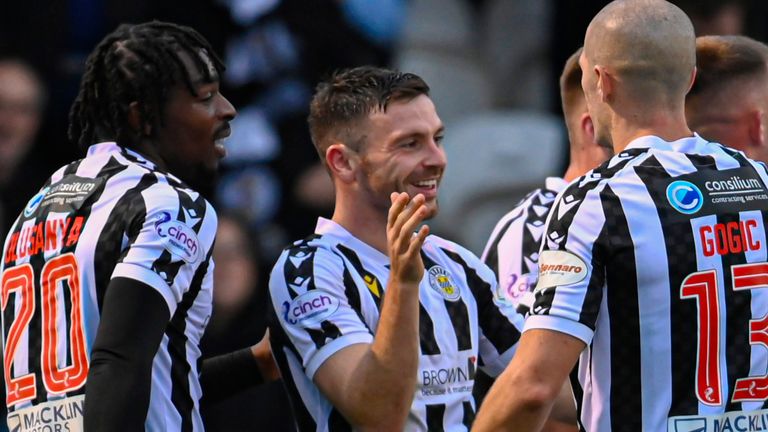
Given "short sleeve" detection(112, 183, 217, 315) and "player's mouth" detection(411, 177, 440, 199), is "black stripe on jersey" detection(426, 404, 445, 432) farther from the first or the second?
"short sleeve" detection(112, 183, 217, 315)

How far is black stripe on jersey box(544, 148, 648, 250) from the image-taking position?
14.0 feet

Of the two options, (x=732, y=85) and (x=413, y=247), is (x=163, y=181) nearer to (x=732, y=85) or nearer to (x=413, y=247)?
(x=413, y=247)

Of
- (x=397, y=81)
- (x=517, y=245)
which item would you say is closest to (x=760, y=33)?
(x=517, y=245)

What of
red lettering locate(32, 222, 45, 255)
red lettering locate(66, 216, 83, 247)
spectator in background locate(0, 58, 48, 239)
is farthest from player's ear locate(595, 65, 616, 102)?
spectator in background locate(0, 58, 48, 239)

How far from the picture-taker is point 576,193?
4.30 m

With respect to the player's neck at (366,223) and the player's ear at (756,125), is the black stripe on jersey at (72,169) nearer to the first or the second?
the player's neck at (366,223)

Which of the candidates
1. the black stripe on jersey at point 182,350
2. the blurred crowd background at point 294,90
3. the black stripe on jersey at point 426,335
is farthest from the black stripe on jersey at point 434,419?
the blurred crowd background at point 294,90

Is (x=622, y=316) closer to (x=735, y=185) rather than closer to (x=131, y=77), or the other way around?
(x=735, y=185)

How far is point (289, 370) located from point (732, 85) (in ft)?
5.49

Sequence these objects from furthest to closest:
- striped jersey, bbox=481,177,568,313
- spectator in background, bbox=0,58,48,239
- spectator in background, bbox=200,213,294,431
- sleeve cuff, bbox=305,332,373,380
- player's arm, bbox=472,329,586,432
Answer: spectator in background, bbox=0,58,48,239 < spectator in background, bbox=200,213,294,431 < striped jersey, bbox=481,177,568,313 < sleeve cuff, bbox=305,332,373,380 < player's arm, bbox=472,329,586,432

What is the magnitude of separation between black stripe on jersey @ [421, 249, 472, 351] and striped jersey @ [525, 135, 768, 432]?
651 mm

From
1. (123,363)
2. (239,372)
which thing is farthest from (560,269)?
(239,372)

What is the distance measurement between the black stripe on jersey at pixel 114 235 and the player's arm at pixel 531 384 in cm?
112

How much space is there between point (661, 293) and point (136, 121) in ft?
5.48
